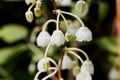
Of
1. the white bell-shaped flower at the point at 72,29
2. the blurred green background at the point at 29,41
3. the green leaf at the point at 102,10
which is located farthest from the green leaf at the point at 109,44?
the white bell-shaped flower at the point at 72,29

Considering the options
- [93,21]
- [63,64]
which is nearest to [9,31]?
[93,21]

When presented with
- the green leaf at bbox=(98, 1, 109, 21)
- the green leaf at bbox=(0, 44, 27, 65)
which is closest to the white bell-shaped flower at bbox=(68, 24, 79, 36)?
the green leaf at bbox=(0, 44, 27, 65)

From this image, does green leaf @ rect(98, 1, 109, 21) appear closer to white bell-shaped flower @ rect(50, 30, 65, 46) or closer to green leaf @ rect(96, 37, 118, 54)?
green leaf @ rect(96, 37, 118, 54)

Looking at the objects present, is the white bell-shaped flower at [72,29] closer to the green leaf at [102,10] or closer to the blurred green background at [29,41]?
the blurred green background at [29,41]

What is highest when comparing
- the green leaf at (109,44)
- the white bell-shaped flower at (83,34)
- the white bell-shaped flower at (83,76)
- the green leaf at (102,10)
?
the white bell-shaped flower at (83,34)

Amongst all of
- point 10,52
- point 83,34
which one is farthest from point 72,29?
point 10,52

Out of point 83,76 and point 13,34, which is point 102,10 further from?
point 83,76

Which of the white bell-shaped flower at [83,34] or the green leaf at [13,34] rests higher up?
the white bell-shaped flower at [83,34]

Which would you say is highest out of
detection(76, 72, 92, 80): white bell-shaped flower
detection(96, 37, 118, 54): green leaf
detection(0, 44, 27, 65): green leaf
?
detection(76, 72, 92, 80): white bell-shaped flower
